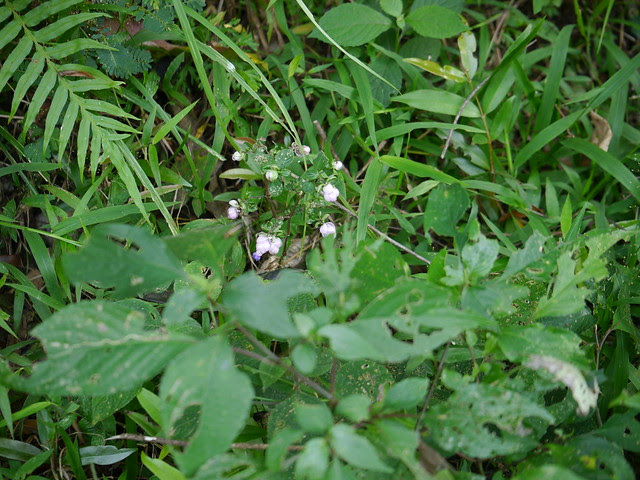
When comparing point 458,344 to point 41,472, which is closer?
point 458,344

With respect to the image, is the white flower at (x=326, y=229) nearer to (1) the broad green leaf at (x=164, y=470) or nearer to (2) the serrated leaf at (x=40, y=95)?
(1) the broad green leaf at (x=164, y=470)

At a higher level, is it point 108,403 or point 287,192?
point 287,192

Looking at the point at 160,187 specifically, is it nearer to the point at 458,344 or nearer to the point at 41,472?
the point at 41,472

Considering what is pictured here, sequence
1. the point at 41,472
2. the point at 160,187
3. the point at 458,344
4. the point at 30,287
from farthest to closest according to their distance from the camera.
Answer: the point at 160,187
the point at 30,287
the point at 41,472
the point at 458,344

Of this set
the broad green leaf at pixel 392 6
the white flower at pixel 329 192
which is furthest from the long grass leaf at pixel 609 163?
the white flower at pixel 329 192

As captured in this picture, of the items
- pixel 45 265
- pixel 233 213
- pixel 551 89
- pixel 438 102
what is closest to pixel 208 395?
pixel 233 213

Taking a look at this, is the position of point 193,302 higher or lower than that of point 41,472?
higher

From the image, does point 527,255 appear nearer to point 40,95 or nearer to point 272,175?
point 272,175

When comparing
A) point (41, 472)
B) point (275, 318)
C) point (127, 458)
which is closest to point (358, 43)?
point (275, 318)
